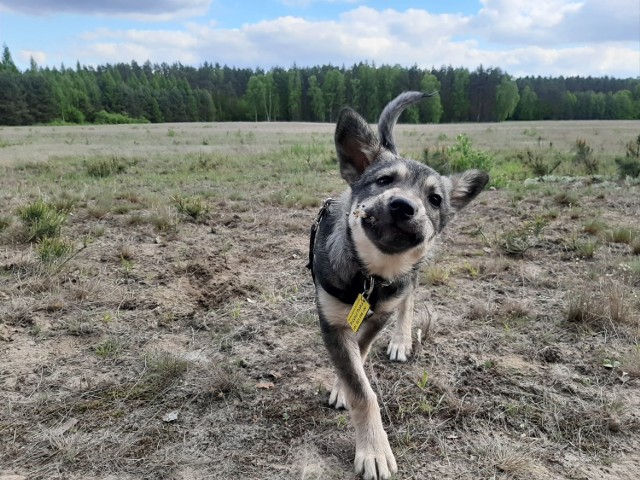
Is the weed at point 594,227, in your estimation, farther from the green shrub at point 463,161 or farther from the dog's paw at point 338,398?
the dog's paw at point 338,398

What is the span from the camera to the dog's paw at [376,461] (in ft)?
7.88

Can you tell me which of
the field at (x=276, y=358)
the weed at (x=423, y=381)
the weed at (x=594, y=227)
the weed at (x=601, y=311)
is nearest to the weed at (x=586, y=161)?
the weed at (x=594, y=227)

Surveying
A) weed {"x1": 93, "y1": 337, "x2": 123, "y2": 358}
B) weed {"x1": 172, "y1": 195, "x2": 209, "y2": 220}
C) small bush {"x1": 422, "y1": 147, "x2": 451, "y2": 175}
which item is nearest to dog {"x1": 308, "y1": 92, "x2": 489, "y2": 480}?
weed {"x1": 93, "y1": 337, "x2": 123, "y2": 358}

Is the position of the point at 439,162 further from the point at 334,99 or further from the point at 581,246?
the point at 334,99

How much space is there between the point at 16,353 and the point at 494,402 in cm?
345

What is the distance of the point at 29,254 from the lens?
16.0ft

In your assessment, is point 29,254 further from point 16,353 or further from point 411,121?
point 411,121

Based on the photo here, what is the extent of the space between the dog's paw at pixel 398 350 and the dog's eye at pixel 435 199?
45.0 inches

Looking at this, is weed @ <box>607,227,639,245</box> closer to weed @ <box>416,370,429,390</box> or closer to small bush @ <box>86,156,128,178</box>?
weed @ <box>416,370,429,390</box>

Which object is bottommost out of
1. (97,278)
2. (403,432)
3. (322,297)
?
(403,432)

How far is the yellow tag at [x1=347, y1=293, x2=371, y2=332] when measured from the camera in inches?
104

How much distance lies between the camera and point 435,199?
323 cm

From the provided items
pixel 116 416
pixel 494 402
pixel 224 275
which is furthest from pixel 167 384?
pixel 494 402

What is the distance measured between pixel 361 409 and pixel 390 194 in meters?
1.28
